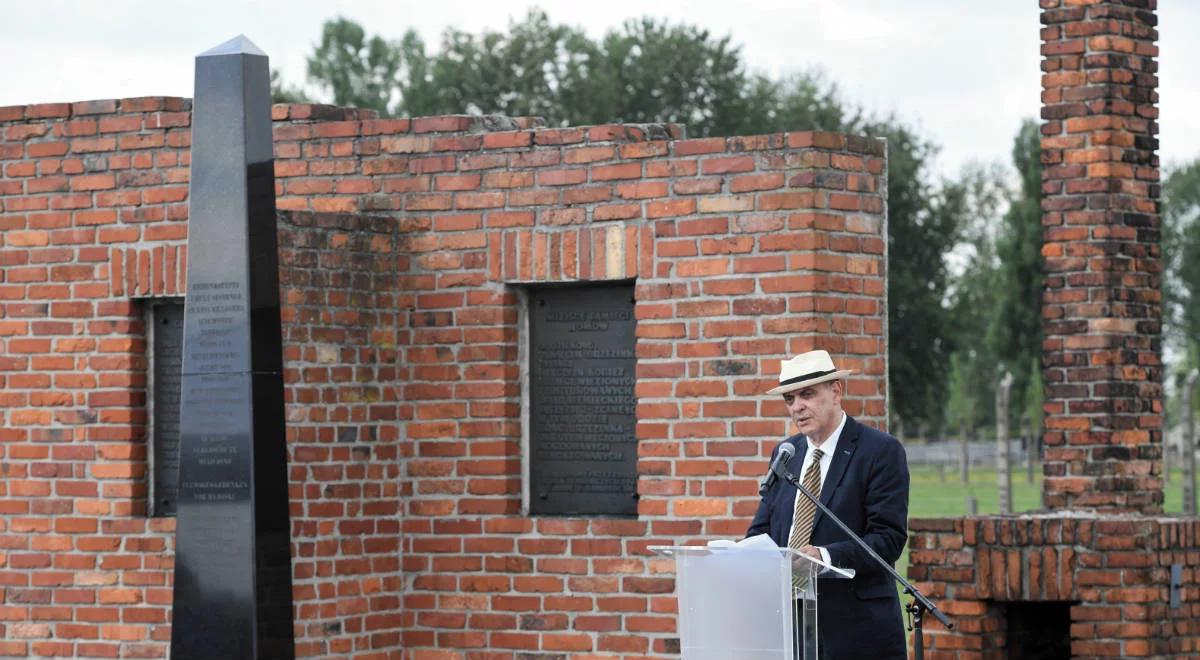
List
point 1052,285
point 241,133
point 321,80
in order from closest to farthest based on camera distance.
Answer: point 241,133 < point 1052,285 < point 321,80

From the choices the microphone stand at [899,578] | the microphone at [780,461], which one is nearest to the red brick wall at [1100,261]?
the microphone stand at [899,578]

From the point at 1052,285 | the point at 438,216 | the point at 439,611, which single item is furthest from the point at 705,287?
the point at 1052,285

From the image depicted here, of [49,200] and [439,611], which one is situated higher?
[49,200]

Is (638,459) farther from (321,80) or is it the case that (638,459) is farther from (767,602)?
(321,80)

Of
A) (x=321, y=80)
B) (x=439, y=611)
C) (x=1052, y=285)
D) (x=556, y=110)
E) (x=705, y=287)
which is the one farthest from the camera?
(x=321, y=80)

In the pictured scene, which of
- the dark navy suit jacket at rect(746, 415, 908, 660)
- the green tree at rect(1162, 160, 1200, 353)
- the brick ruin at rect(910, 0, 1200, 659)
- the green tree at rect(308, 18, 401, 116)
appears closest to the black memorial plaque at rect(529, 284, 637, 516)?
the brick ruin at rect(910, 0, 1200, 659)

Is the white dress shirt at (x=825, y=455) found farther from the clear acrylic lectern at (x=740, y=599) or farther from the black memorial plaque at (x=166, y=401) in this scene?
the black memorial plaque at (x=166, y=401)

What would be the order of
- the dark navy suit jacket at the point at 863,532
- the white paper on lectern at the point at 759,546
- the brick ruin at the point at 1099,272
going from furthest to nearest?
the brick ruin at the point at 1099,272, the dark navy suit jacket at the point at 863,532, the white paper on lectern at the point at 759,546

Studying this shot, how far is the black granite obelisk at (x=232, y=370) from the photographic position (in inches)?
292

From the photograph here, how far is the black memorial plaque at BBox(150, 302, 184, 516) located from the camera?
8711mm

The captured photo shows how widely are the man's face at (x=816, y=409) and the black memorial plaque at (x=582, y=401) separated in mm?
2347

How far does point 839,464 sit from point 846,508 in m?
0.15

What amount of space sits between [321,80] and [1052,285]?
156ft

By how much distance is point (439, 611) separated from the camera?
8789mm
